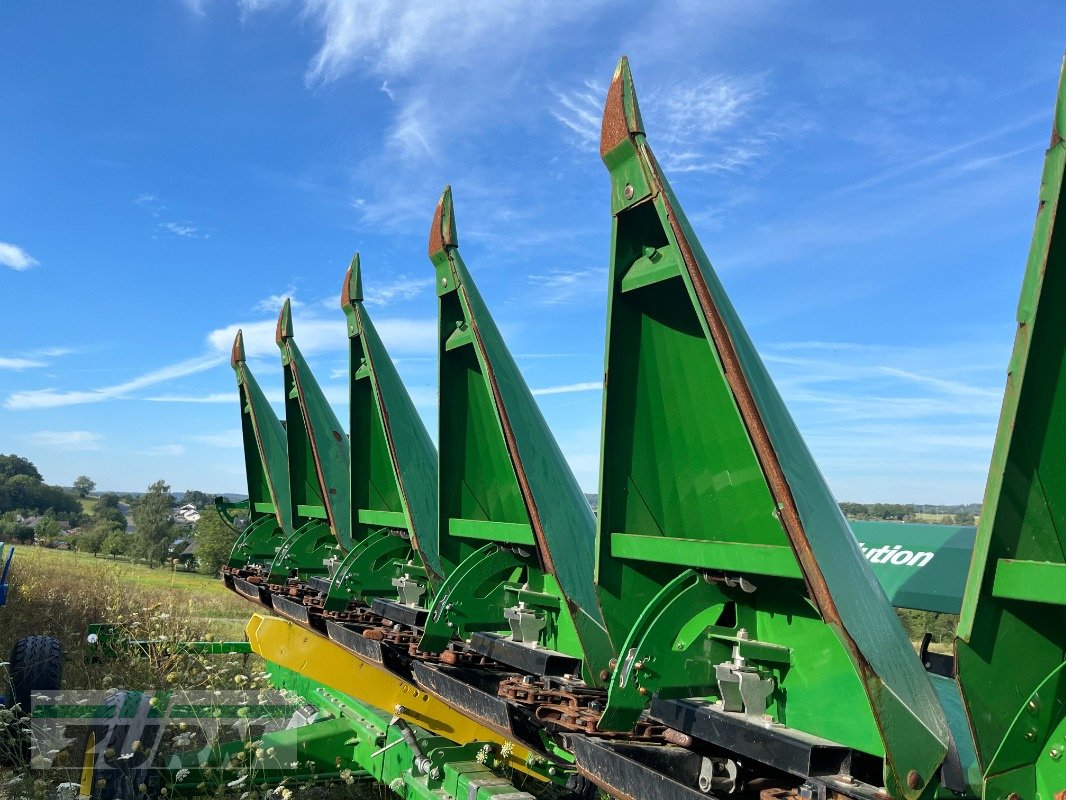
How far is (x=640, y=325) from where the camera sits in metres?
3.51

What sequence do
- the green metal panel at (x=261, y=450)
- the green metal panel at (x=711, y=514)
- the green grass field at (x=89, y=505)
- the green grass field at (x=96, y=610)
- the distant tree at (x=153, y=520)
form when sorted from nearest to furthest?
the green metal panel at (x=711, y=514) < the green grass field at (x=96, y=610) < the green metal panel at (x=261, y=450) < the distant tree at (x=153, y=520) < the green grass field at (x=89, y=505)

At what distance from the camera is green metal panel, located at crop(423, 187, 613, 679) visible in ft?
14.1

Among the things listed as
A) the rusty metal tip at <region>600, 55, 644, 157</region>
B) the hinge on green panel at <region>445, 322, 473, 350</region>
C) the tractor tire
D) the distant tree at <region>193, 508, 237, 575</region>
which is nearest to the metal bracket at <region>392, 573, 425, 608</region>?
the hinge on green panel at <region>445, 322, 473, 350</region>

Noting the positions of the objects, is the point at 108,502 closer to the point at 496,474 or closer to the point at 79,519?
the point at 79,519

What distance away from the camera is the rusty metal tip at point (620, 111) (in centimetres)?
319

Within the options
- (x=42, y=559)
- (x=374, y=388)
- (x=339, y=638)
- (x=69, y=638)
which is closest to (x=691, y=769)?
(x=339, y=638)

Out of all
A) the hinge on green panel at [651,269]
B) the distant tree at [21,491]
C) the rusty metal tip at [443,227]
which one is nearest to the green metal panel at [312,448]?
the rusty metal tip at [443,227]

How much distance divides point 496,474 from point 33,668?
347cm

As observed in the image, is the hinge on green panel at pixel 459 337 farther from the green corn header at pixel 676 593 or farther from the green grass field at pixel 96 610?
the green grass field at pixel 96 610

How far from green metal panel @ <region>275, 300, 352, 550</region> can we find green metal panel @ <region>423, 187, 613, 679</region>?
2364mm

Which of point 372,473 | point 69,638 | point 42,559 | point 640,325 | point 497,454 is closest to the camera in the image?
point 640,325

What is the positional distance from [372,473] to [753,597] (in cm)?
468

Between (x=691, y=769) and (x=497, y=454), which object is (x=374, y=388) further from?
(x=691, y=769)

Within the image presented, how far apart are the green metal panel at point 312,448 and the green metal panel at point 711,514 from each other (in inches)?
180
